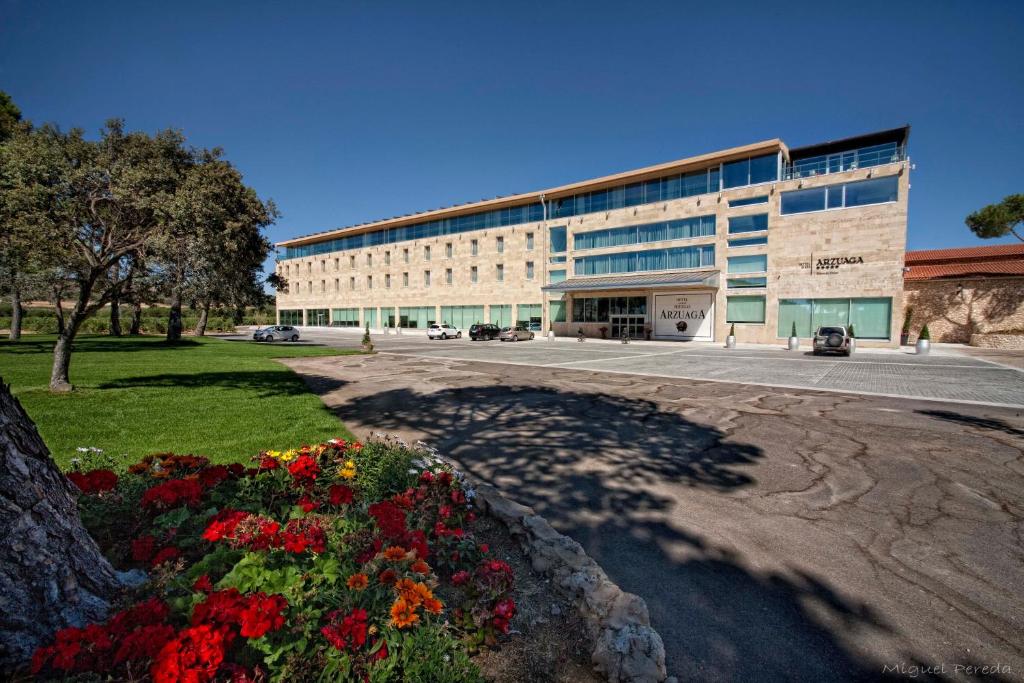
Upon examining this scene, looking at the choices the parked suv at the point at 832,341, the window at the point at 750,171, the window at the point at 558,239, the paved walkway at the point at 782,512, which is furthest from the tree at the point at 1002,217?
the paved walkway at the point at 782,512

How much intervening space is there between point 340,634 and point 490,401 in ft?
27.7

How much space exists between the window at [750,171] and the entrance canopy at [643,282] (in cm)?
734

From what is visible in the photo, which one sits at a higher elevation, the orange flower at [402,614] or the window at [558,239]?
the window at [558,239]

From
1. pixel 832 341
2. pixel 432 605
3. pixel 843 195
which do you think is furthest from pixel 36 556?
pixel 843 195

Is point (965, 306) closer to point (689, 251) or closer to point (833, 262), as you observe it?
point (833, 262)

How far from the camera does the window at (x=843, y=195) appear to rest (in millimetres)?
29328

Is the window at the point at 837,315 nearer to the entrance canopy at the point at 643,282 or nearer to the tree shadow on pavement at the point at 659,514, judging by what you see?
the entrance canopy at the point at 643,282

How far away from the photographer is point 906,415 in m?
9.00

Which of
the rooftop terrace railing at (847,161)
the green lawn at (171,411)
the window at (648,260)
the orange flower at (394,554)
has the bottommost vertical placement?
the green lawn at (171,411)

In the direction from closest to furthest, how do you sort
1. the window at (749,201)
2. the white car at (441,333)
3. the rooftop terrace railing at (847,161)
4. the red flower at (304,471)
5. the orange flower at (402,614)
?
1. the orange flower at (402,614)
2. the red flower at (304,471)
3. the rooftop terrace railing at (847,161)
4. the window at (749,201)
5. the white car at (441,333)

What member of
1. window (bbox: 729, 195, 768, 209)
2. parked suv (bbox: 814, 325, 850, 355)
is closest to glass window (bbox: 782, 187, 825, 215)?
window (bbox: 729, 195, 768, 209)

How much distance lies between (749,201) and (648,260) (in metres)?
8.88

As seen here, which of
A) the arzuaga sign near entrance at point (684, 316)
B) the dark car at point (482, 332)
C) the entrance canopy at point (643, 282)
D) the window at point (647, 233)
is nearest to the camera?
the entrance canopy at point (643, 282)

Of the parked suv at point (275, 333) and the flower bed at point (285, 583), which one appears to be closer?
the flower bed at point (285, 583)
